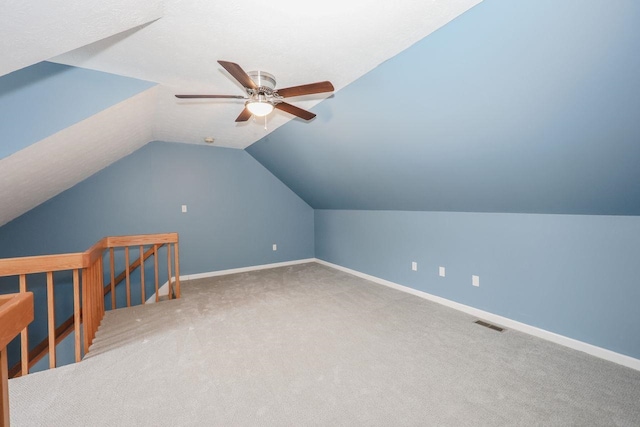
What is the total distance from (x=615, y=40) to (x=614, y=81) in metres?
0.23

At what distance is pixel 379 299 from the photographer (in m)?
3.55

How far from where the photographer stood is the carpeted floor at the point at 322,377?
1.61 m

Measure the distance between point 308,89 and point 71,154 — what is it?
2.54 m

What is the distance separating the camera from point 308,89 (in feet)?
6.31

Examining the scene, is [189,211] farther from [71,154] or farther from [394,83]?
[394,83]

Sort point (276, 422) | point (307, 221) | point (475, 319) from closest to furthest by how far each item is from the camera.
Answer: point (276, 422), point (475, 319), point (307, 221)

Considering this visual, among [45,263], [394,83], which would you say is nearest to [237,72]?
[394,83]

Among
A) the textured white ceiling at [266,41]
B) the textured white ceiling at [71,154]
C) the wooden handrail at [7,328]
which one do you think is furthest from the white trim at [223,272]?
the wooden handrail at [7,328]

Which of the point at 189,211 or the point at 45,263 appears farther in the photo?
the point at 189,211

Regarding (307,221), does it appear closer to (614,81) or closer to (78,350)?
(78,350)

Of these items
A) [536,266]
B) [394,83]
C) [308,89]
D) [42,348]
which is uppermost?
[394,83]

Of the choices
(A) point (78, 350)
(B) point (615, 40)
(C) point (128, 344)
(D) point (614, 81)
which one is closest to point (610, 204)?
(D) point (614, 81)

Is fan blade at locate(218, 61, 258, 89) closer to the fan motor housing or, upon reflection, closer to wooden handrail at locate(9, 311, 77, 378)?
the fan motor housing

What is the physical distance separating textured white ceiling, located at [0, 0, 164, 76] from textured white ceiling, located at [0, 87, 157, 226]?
693 mm
